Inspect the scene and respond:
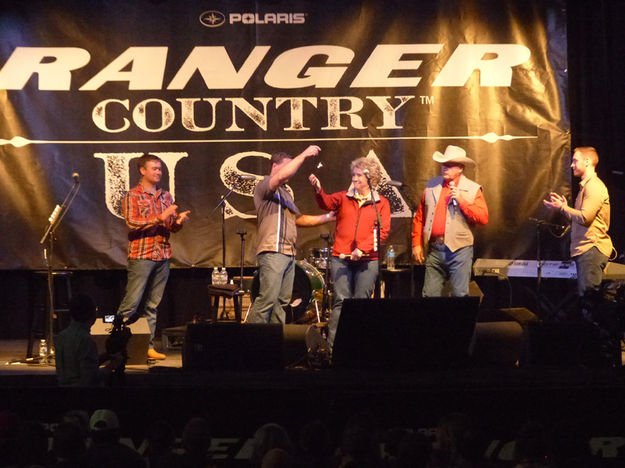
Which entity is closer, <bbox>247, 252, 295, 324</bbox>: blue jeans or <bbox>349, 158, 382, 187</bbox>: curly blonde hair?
<bbox>247, 252, 295, 324</bbox>: blue jeans

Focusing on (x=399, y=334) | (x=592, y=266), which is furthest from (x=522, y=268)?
(x=399, y=334)

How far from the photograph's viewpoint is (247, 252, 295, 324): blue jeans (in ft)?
27.2

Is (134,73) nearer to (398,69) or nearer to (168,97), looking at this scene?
(168,97)

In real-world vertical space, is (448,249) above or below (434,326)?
above

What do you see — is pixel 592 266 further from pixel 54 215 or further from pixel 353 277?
pixel 54 215

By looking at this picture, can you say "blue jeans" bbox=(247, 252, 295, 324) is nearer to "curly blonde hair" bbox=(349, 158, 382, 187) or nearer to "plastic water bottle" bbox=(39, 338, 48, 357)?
"curly blonde hair" bbox=(349, 158, 382, 187)

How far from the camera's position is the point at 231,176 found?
1041 centimetres

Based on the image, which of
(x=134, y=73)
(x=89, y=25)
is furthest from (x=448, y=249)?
(x=89, y=25)

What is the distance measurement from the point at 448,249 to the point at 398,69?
2593 millimetres

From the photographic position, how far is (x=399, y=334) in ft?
19.8

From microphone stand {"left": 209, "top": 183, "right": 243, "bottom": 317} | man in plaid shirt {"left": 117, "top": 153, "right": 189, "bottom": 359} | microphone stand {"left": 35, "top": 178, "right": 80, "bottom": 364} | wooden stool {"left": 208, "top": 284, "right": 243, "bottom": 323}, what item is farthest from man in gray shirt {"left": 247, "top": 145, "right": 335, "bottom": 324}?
microphone stand {"left": 35, "top": 178, "right": 80, "bottom": 364}

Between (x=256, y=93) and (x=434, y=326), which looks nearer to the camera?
(x=434, y=326)

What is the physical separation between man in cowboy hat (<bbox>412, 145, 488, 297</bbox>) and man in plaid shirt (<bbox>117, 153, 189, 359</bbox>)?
243cm

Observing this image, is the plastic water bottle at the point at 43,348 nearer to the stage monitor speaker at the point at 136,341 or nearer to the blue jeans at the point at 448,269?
the stage monitor speaker at the point at 136,341
